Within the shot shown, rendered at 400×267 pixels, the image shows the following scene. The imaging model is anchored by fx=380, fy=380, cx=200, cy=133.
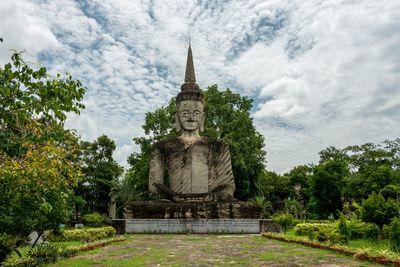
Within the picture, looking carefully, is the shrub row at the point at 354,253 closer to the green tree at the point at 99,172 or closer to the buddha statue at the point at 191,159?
the buddha statue at the point at 191,159

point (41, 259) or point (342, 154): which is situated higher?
point (342, 154)

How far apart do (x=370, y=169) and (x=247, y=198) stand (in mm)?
10492

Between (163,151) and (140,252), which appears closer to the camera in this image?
(140,252)

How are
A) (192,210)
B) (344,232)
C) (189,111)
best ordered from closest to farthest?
(344,232)
(192,210)
(189,111)

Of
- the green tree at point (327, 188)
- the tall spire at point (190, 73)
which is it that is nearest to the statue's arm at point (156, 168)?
the tall spire at point (190, 73)

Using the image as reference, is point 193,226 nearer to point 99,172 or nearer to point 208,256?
point 208,256

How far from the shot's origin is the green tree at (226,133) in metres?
26.2

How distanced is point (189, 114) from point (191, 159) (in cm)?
218

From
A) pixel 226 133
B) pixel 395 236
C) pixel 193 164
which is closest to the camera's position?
pixel 395 236

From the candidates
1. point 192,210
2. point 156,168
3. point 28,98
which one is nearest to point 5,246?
point 28,98

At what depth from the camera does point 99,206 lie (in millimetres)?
38594

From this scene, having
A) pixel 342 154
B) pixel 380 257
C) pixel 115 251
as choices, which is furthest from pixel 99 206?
pixel 380 257

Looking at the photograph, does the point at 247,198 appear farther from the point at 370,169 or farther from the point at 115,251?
the point at 115,251

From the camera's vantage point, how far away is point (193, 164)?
17078mm
